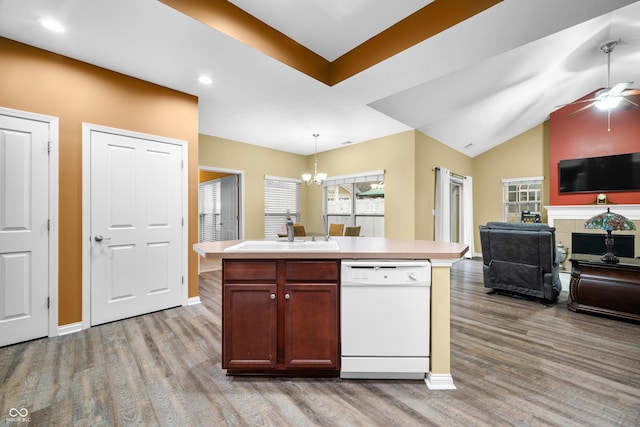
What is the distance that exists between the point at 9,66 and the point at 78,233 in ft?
4.99

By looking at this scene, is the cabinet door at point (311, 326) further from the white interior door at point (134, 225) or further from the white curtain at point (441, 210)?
the white curtain at point (441, 210)

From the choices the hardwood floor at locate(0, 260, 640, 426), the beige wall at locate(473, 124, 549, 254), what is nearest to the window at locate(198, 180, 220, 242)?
the hardwood floor at locate(0, 260, 640, 426)

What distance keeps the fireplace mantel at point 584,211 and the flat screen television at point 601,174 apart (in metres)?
0.42

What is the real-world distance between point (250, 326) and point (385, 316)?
0.91 meters

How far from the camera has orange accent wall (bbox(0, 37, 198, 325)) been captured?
234 centimetres

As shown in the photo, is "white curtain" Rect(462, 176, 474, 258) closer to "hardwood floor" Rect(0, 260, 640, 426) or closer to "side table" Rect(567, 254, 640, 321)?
"side table" Rect(567, 254, 640, 321)

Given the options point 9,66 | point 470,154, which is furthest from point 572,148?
point 9,66

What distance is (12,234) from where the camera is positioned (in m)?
2.30

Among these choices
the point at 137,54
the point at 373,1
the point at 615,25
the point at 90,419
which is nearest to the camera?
the point at 90,419

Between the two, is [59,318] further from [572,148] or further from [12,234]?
[572,148]

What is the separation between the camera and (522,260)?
3.46 meters

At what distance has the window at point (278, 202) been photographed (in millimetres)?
6121

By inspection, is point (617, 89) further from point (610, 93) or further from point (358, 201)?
point (358, 201)

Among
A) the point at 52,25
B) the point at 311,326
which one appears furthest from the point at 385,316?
the point at 52,25
